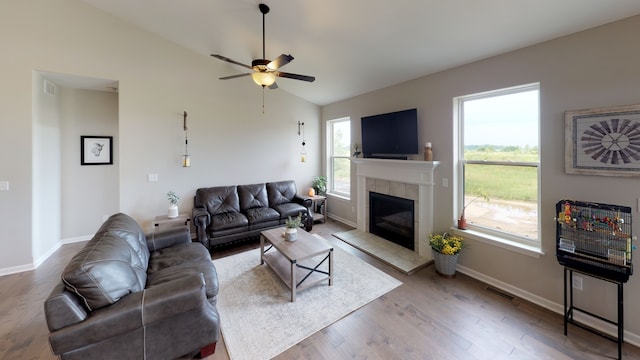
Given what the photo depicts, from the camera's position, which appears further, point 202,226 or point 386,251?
point 386,251

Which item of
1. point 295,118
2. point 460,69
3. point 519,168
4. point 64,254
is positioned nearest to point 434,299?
point 519,168

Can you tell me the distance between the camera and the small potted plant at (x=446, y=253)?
311 centimetres

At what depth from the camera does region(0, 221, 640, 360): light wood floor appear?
1975mm

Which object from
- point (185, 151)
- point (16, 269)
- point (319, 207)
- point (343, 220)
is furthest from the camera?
point (319, 207)

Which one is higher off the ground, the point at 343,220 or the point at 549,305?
the point at 343,220

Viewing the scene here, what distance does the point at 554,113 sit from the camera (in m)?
2.43

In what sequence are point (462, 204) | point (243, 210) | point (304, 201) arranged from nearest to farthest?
1. point (462, 204)
2. point (243, 210)
3. point (304, 201)

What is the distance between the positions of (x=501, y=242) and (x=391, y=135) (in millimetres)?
2125

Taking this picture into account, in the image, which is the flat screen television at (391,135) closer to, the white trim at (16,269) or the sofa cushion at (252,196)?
the sofa cushion at (252,196)

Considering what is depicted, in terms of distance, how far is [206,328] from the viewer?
1.85 metres

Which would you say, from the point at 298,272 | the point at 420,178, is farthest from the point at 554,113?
the point at 298,272

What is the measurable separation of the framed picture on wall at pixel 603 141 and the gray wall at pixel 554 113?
0.21 feet

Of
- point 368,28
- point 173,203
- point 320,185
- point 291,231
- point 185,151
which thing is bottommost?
point 291,231

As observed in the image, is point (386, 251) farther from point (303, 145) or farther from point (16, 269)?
point (16, 269)
